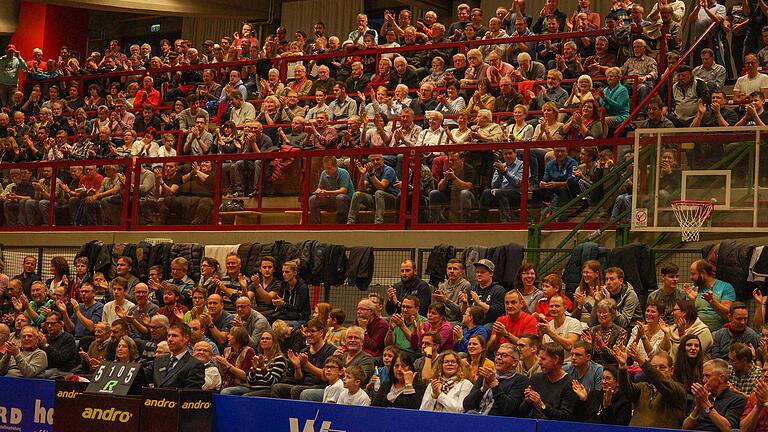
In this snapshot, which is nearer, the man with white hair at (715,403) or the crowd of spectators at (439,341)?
the man with white hair at (715,403)

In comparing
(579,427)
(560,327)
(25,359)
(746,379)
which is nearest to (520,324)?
(560,327)

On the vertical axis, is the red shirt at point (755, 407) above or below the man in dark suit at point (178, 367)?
above

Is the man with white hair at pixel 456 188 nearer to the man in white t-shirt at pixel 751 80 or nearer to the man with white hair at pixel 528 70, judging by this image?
the man with white hair at pixel 528 70

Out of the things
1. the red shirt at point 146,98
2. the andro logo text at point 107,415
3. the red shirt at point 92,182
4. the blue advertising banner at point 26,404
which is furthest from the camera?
the red shirt at point 146,98

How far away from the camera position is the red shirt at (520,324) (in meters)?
11.1

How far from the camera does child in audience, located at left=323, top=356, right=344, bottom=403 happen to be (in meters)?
11.0

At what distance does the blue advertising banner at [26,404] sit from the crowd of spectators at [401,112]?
4.27 m

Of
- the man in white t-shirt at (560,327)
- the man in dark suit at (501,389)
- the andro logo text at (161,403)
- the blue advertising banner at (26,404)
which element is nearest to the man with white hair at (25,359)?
the blue advertising banner at (26,404)

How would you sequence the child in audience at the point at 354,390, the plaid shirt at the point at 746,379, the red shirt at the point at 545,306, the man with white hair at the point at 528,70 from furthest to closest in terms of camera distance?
1. the man with white hair at the point at 528,70
2. the red shirt at the point at 545,306
3. the child in audience at the point at 354,390
4. the plaid shirt at the point at 746,379

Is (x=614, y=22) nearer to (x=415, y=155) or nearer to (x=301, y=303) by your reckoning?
(x=415, y=155)

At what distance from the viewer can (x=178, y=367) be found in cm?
1187

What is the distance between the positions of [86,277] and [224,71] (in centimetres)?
696

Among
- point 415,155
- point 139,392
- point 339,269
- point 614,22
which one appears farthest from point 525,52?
point 139,392

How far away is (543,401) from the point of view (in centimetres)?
957
